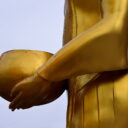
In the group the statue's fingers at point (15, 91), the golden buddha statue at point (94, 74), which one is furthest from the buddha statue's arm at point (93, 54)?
the statue's fingers at point (15, 91)

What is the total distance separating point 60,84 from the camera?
104 inches

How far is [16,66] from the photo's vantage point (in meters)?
2.57

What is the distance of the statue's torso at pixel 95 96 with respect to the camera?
2436 millimetres

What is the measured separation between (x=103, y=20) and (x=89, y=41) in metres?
0.13

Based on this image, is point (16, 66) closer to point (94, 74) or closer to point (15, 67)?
point (15, 67)

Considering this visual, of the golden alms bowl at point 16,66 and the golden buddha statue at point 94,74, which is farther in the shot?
the golden alms bowl at point 16,66

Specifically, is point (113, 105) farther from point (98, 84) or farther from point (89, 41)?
point (89, 41)

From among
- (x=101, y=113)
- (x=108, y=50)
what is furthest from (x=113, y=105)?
(x=108, y=50)

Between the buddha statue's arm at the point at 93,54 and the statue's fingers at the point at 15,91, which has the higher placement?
the buddha statue's arm at the point at 93,54

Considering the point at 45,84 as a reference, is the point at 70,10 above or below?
above

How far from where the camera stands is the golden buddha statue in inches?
96.2

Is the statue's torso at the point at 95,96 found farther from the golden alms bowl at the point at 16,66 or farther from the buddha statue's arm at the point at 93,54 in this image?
the golden alms bowl at the point at 16,66

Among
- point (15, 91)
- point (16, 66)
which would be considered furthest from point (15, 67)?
point (15, 91)

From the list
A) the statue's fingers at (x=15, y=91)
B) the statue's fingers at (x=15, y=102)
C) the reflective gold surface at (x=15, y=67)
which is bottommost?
the statue's fingers at (x=15, y=102)
